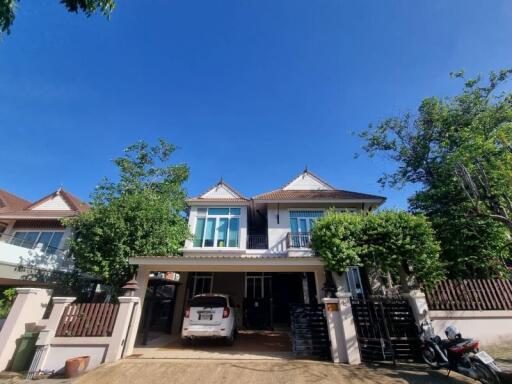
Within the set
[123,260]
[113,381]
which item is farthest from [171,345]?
[123,260]

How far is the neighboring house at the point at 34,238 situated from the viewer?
11.0 m

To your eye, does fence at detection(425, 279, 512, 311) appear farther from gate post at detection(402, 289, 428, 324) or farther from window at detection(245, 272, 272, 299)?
window at detection(245, 272, 272, 299)

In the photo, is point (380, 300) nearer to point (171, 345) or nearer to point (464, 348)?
point (464, 348)

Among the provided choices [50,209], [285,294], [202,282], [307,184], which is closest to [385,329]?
[285,294]

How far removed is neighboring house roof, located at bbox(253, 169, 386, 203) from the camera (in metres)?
13.3

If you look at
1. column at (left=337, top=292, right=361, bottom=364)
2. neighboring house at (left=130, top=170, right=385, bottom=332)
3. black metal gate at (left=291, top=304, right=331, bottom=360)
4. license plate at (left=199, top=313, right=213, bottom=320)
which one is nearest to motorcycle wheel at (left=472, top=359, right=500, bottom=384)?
column at (left=337, top=292, right=361, bottom=364)

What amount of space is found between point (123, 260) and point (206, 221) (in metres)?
4.90

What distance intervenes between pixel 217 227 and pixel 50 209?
1197 cm

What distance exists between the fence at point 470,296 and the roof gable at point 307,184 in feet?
28.2

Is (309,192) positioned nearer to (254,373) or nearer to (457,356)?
(457,356)

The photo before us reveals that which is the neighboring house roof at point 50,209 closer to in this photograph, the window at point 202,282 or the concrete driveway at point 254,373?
Answer: the window at point 202,282

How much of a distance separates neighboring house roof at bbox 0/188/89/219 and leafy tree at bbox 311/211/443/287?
1606 centimetres

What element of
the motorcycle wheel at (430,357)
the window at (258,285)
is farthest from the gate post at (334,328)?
the window at (258,285)

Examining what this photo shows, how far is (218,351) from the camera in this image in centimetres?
718
